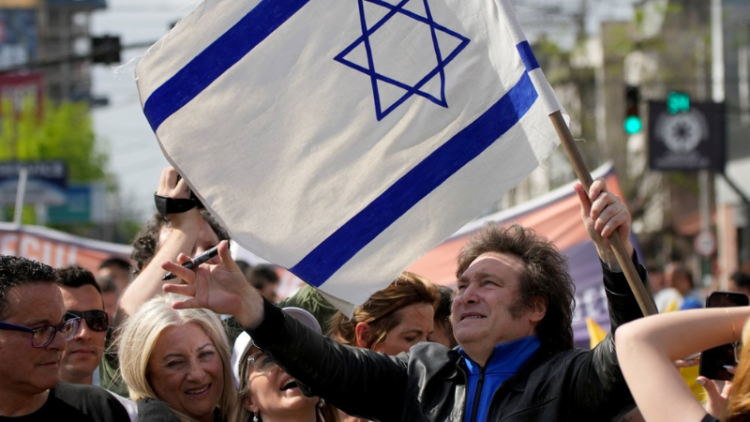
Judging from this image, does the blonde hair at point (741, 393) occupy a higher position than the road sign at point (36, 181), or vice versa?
the blonde hair at point (741, 393)

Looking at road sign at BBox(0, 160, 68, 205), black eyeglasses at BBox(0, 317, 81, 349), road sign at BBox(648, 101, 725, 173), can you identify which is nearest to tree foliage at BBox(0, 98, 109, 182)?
road sign at BBox(0, 160, 68, 205)

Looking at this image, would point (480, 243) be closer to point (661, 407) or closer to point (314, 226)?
point (314, 226)

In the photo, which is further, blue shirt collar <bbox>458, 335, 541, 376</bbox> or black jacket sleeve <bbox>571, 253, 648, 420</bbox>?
blue shirt collar <bbox>458, 335, 541, 376</bbox>

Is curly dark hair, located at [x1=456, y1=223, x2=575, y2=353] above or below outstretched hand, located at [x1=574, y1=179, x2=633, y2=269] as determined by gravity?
below

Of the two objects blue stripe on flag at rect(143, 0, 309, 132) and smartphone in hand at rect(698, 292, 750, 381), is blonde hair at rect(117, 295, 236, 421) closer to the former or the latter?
blue stripe on flag at rect(143, 0, 309, 132)

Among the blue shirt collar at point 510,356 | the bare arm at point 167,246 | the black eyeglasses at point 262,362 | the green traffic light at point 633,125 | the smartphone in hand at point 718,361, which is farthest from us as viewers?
the green traffic light at point 633,125

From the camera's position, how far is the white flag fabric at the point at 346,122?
12.5 feet

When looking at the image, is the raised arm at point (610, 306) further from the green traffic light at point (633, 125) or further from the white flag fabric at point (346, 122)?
the green traffic light at point (633, 125)

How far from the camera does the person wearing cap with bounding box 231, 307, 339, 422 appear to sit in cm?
423

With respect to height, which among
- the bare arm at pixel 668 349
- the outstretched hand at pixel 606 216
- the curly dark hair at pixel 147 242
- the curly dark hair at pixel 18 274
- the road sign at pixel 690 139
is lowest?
the road sign at pixel 690 139

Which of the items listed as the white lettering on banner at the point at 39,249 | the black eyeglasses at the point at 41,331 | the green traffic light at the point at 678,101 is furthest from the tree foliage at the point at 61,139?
the black eyeglasses at the point at 41,331

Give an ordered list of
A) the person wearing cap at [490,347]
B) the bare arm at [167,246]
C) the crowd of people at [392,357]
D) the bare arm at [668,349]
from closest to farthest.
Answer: the bare arm at [668,349] < the crowd of people at [392,357] < the person wearing cap at [490,347] < the bare arm at [167,246]

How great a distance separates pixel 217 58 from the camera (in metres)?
3.88

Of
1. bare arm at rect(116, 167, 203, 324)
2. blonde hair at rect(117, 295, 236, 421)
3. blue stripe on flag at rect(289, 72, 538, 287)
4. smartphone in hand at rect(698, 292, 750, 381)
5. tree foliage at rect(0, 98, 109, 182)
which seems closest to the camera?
smartphone in hand at rect(698, 292, 750, 381)
